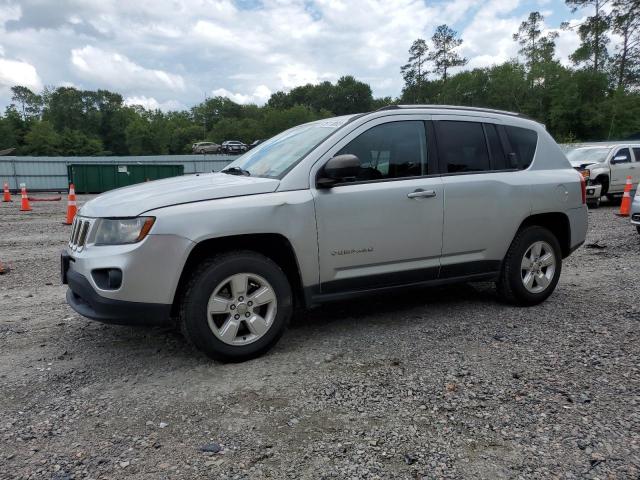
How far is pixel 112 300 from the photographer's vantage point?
10.4 ft

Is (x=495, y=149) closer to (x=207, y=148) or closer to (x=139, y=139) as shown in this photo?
(x=207, y=148)

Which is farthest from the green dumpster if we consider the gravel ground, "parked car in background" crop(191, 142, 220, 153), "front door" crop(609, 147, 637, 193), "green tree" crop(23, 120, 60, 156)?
"green tree" crop(23, 120, 60, 156)

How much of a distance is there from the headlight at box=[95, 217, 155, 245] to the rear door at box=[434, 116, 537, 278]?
7.93 ft

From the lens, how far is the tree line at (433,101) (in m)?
47.1

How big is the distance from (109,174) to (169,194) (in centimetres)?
2253

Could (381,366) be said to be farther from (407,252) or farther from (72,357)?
(72,357)

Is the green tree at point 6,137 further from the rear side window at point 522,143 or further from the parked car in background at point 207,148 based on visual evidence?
the rear side window at point 522,143

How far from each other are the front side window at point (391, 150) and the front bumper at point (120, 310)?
1758 millimetres

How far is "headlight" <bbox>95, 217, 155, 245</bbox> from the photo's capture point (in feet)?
10.5

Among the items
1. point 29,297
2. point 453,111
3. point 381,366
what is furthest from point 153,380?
point 453,111

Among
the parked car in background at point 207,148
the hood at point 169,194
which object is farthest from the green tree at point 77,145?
the hood at point 169,194

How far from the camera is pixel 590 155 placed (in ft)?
48.9

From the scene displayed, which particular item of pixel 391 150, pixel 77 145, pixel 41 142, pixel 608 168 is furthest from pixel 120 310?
pixel 77 145

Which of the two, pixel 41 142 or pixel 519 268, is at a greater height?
pixel 41 142
